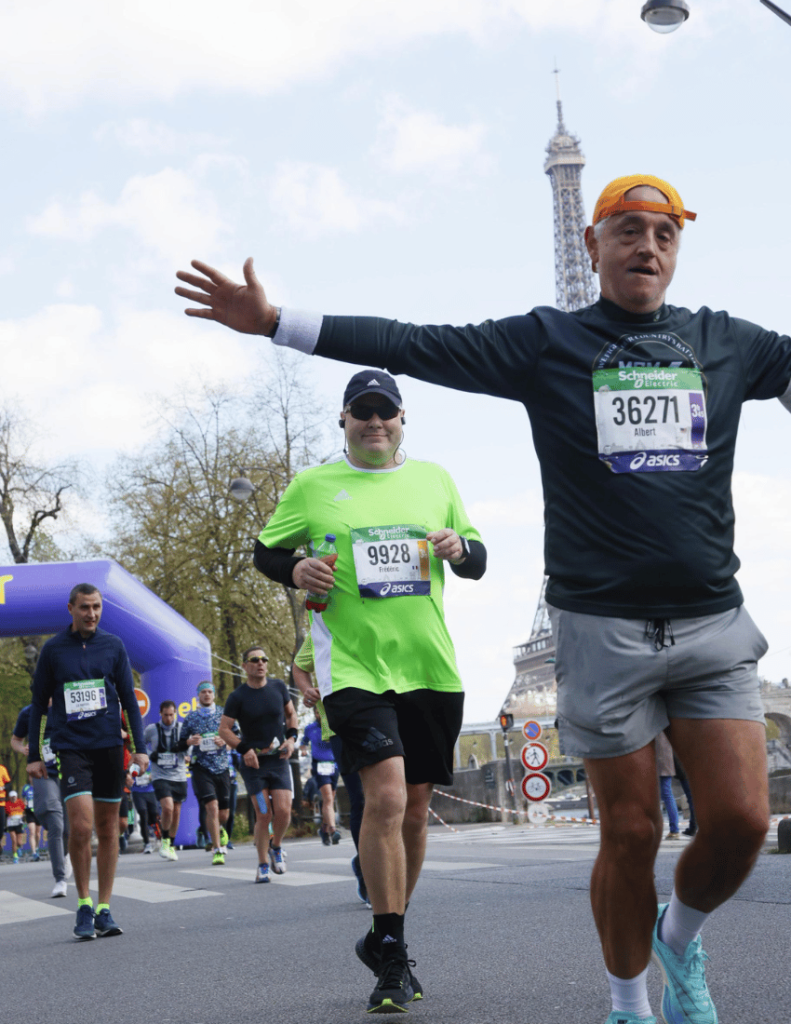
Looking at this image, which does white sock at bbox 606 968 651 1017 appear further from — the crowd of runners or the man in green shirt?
the man in green shirt

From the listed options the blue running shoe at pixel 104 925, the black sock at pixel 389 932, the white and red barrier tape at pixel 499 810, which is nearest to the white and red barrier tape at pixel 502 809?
the white and red barrier tape at pixel 499 810

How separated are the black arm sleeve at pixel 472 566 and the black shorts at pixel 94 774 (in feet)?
10.2

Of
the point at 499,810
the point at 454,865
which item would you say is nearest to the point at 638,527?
the point at 454,865

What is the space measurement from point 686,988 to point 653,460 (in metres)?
1.33

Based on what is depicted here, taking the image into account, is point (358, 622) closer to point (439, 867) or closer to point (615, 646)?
point (615, 646)

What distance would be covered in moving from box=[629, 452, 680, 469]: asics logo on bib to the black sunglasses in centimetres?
202

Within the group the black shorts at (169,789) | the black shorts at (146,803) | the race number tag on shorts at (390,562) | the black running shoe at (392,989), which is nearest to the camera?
the black running shoe at (392,989)

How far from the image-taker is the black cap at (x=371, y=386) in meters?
5.16

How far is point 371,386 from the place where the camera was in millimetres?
5156

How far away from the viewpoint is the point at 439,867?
1097 cm

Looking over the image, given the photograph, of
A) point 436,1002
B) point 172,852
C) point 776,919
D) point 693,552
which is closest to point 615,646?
point 693,552

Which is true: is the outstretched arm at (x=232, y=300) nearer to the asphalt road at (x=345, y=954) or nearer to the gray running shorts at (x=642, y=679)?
the gray running shorts at (x=642, y=679)

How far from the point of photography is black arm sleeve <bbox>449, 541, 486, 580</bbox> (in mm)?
5148

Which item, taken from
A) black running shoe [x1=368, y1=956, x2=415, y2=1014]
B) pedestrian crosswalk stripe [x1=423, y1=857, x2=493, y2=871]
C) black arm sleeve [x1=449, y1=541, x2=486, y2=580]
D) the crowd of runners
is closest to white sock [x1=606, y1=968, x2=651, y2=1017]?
the crowd of runners
